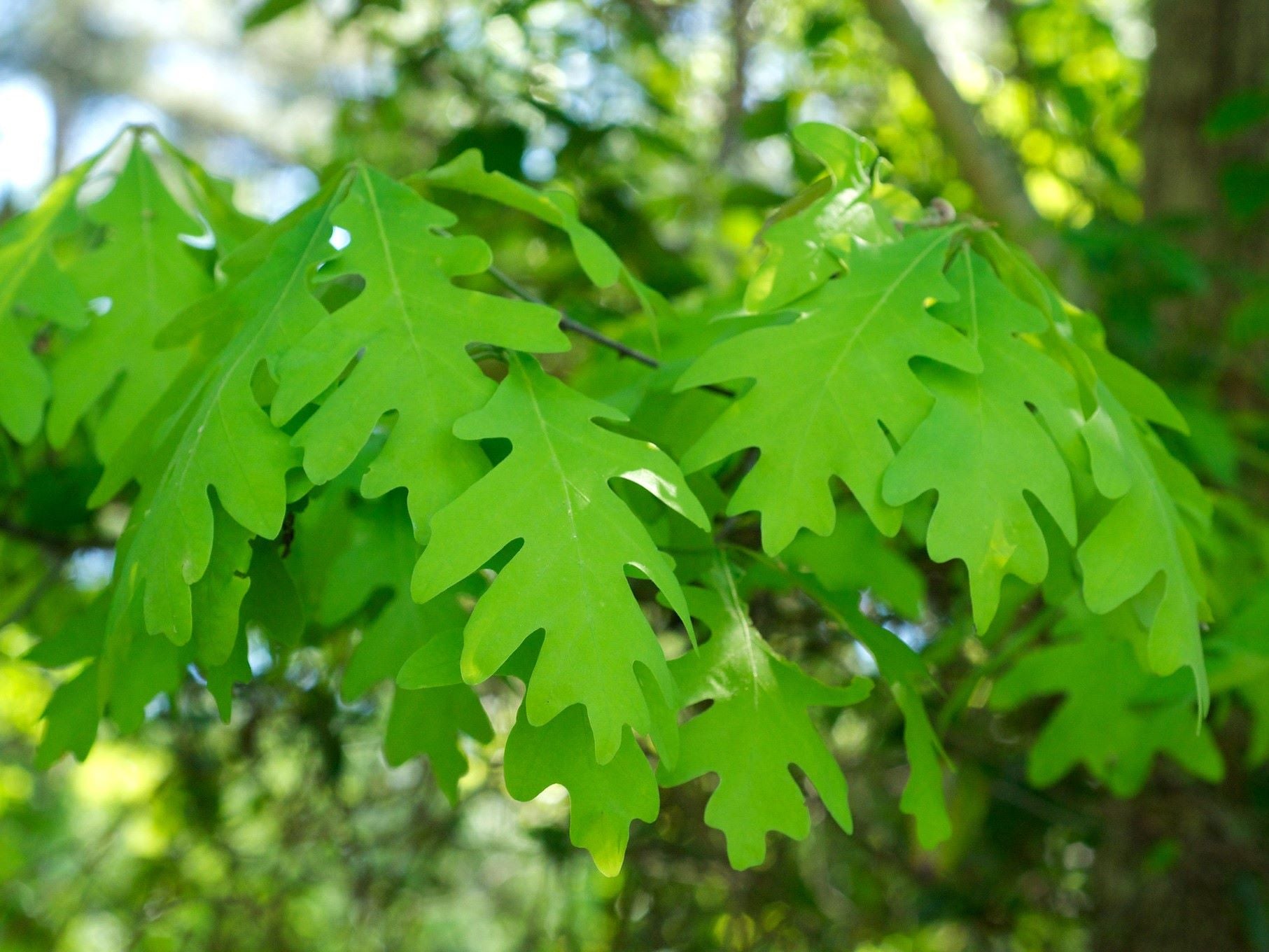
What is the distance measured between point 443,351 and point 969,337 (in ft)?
1.45

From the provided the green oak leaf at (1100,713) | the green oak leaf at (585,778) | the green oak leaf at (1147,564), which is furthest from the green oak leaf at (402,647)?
the green oak leaf at (1100,713)

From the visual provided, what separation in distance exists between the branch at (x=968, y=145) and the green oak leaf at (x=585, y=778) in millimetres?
1705

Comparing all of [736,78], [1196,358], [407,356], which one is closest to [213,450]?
[407,356]

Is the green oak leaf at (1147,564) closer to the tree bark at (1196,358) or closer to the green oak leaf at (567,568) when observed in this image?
the green oak leaf at (567,568)

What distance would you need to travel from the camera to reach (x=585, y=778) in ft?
2.73

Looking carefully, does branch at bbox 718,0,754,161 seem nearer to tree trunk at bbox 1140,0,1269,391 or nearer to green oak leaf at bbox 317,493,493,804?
tree trunk at bbox 1140,0,1269,391

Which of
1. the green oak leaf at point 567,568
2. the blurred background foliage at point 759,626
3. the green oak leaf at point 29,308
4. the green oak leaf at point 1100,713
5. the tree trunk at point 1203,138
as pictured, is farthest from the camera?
the tree trunk at point 1203,138

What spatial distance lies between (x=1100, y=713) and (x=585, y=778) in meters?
0.89

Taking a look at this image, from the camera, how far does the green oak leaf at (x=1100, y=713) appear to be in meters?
1.40

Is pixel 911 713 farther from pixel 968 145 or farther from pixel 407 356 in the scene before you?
pixel 968 145

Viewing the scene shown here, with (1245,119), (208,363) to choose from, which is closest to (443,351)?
(208,363)

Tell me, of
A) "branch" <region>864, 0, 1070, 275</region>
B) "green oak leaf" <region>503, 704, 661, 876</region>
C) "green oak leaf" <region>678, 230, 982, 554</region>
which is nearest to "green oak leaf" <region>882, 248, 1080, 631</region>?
"green oak leaf" <region>678, 230, 982, 554</region>

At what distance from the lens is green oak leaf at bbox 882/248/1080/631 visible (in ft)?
2.80

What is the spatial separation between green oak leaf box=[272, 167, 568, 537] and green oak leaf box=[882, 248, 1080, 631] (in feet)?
0.99
